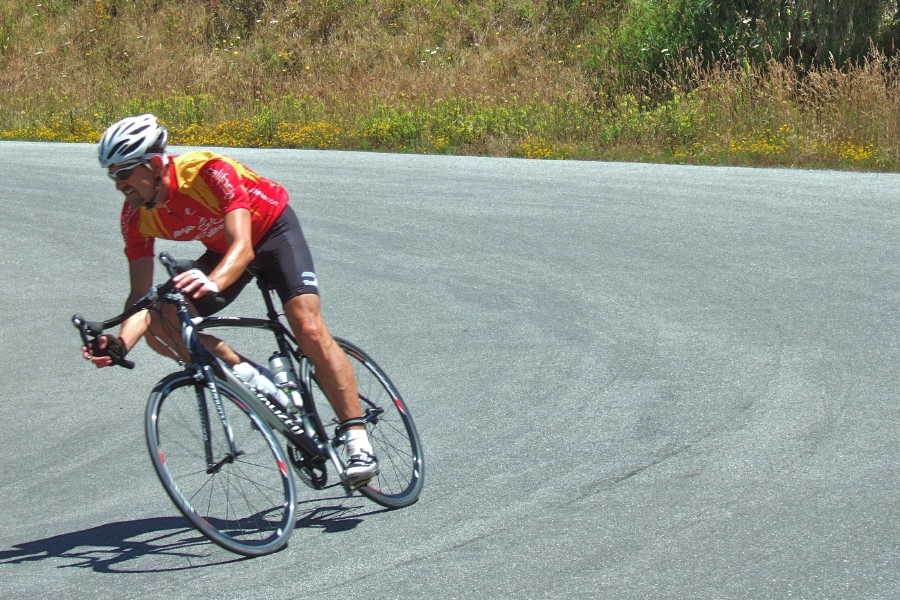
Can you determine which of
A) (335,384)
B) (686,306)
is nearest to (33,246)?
(686,306)

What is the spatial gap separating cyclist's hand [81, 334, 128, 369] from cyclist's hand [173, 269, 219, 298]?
0.34 m

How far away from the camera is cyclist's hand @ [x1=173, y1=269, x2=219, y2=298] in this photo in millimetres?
4391

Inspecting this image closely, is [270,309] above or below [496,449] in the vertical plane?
above

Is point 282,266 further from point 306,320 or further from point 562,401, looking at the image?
point 562,401

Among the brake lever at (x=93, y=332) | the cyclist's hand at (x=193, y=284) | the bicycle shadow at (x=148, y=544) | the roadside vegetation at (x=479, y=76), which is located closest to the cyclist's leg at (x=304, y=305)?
the bicycle shadow at (x=148, y=544)

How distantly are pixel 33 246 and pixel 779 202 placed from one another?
7.94 meters

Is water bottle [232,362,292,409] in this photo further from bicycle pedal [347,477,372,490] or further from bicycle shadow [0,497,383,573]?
bicycle shadow [0,497,383,573]

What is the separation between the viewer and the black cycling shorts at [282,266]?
499cm

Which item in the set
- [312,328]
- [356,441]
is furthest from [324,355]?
[356,441]

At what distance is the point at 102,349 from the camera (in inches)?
173

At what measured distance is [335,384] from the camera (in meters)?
5.04

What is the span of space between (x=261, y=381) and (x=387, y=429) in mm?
854

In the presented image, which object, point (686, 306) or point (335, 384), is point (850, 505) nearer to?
point (335, 384)

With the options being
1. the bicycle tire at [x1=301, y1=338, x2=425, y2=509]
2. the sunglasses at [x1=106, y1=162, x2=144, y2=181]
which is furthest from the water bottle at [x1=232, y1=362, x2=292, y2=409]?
the sunglasses at [x1=106, y1=162, x2=144, y2=181]
